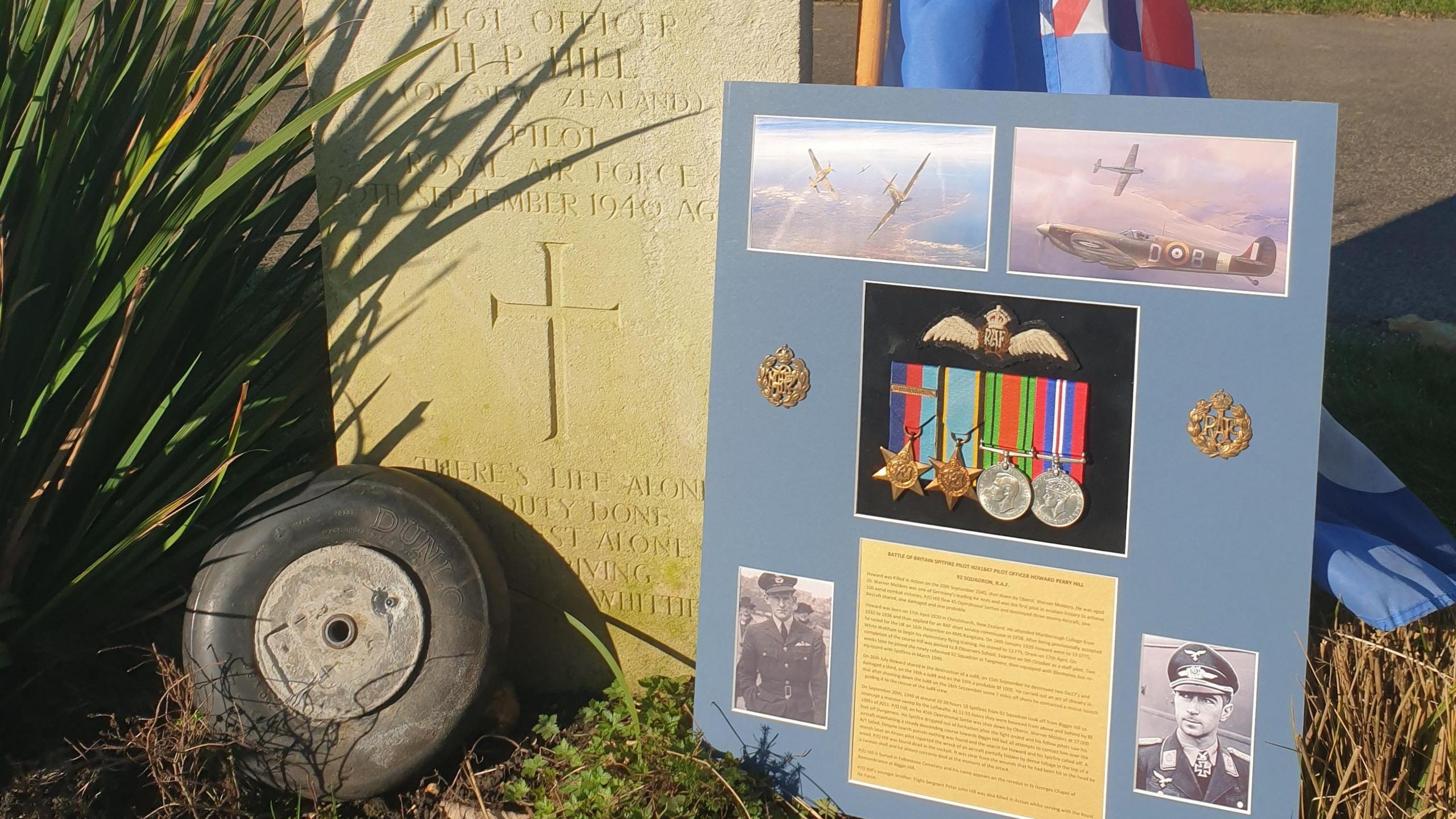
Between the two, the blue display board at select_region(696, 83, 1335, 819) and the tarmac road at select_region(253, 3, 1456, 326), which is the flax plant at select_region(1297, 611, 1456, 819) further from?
the tarmac road at select_region(253, 3, 1456, 326)

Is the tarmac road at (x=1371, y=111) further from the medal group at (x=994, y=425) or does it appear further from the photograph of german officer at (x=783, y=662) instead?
the photograph of german officer at (x=783, y=662)

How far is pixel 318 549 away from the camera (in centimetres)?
231

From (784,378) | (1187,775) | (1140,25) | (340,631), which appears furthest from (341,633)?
(1140,25)

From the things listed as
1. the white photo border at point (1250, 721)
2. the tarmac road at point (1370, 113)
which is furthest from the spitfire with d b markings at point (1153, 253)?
the tarmac road at point (1370, 113)

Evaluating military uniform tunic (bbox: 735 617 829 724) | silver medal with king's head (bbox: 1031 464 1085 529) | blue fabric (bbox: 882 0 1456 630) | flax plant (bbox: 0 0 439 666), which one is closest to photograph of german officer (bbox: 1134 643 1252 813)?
silver medal with king's head (bbox: 1031 464 1085 529)

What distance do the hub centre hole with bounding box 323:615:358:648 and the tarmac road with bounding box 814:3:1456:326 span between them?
3.68 m

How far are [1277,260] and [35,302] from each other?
2254 mm

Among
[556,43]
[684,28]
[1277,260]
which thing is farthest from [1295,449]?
[556,43]

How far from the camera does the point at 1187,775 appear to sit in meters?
1.90

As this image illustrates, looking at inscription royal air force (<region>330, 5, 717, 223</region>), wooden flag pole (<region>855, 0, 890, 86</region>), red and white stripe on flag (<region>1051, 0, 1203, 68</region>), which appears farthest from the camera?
red and white stripe on flag (<region>1051, 0, 1203, 68</region>)

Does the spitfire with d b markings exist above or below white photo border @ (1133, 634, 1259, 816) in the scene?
above

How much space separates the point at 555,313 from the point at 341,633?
0.76m

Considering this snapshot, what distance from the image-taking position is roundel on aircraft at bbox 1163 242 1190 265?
1797 millimetres

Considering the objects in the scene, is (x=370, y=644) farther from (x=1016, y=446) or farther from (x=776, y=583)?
(x=1016, y=446)
